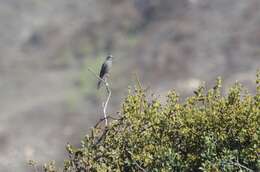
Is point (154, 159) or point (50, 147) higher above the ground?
point (50, 147)

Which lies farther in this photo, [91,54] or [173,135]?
[91,54]

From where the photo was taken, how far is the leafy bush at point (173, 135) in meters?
19.7

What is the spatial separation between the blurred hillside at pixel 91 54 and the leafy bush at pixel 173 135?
38.6 m

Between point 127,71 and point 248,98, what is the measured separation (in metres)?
55.3

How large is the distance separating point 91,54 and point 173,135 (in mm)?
67722

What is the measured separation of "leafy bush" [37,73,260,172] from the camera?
19.7 meters

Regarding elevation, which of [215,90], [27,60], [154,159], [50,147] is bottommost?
[154,159]

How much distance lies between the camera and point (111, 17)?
94500 mm

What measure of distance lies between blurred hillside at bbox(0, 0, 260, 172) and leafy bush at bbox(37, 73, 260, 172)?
38.6 metres

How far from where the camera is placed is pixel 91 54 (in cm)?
8831

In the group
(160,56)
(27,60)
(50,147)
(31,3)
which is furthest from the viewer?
(31,3)

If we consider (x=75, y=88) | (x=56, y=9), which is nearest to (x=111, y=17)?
(x=56, y=9)

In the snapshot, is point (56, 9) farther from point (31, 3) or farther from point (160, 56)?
point (160, 56)

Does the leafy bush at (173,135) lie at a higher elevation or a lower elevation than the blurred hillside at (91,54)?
lower
